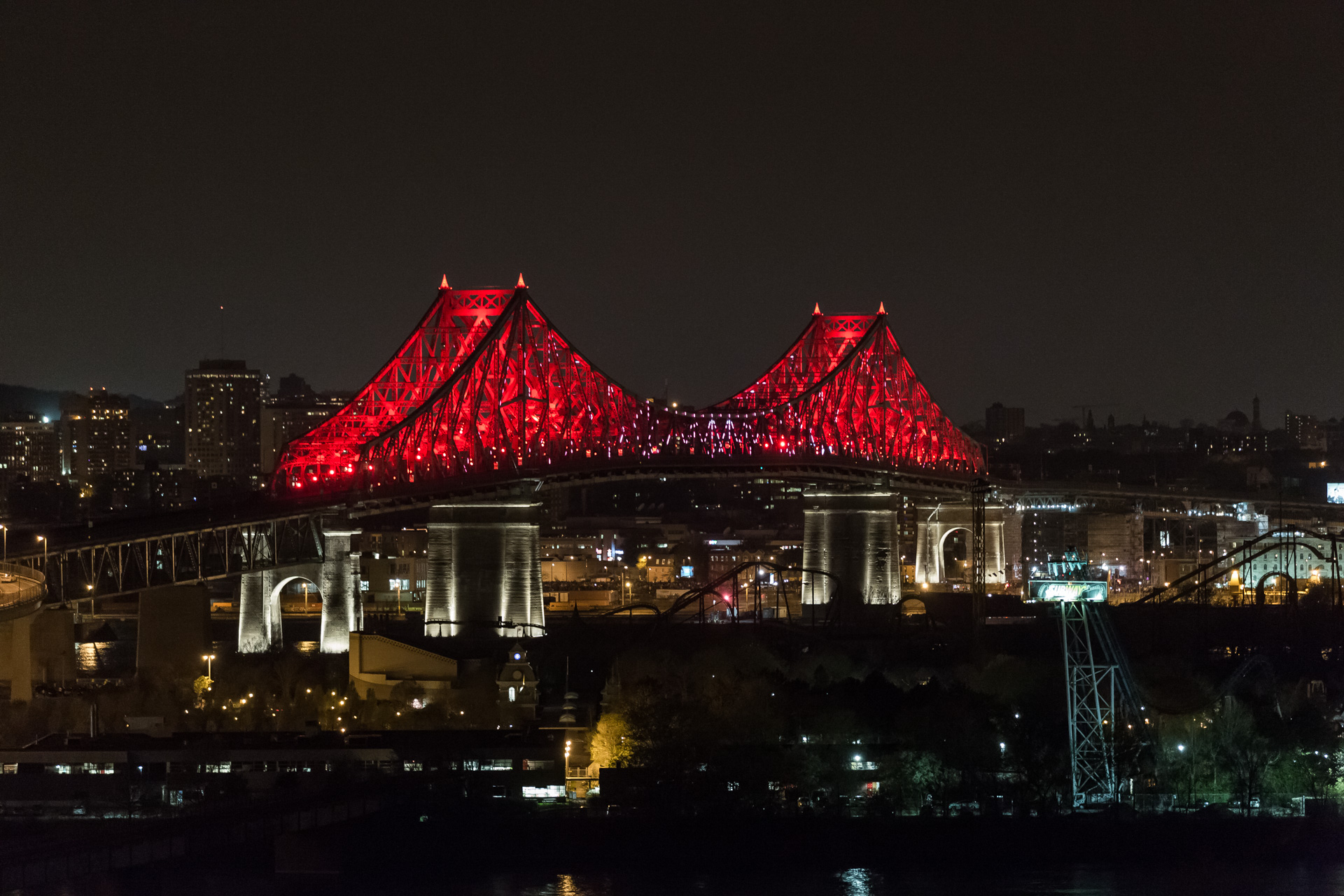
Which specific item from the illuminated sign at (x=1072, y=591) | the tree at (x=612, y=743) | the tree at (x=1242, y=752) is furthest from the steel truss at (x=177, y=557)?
the tree at (x=1242, y=752)

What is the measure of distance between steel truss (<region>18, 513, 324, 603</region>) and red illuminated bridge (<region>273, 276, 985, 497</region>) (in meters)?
2.32

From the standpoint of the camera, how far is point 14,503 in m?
196

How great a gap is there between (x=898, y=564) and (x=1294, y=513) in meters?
44.0

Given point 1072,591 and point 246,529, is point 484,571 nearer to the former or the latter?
point 246,529

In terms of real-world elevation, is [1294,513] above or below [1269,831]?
above

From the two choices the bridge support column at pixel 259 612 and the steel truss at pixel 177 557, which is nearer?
the steel truss at pixel 177 557

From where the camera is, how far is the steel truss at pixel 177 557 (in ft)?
A: 268

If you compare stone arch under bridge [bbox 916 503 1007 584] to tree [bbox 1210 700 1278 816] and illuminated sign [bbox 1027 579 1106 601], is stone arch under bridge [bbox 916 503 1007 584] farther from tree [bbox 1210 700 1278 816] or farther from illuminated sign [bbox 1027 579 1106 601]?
illuminated sign [bbox 1027 579 1106 601]

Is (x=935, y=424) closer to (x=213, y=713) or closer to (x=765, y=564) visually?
(x=765, y=564)

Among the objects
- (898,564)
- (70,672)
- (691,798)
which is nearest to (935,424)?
(898,564)

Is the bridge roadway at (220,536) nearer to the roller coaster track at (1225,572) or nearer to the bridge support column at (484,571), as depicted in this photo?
the bridge support column at (484,571)

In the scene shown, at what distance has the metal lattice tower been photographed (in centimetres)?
6353

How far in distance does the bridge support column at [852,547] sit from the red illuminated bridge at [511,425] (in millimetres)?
2146

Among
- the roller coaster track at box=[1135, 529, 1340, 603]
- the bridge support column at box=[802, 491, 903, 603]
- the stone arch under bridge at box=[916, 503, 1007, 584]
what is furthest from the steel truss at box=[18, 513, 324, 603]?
the stone arch under bridge at box=[916, 503, 1007, 584]
